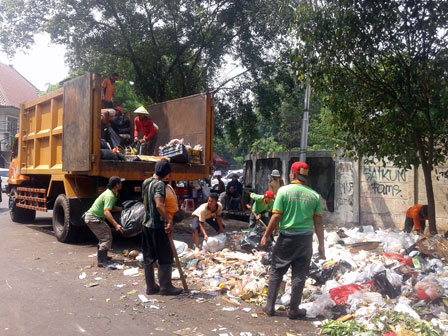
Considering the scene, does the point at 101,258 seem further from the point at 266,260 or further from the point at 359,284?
the point at 359,284

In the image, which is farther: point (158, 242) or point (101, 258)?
point (101, 258)

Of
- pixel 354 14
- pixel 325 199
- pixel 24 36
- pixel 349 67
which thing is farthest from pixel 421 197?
pixel 24 36

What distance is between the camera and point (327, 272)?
511 cm

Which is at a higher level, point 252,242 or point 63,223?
point 63,223

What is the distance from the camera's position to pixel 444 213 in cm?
879

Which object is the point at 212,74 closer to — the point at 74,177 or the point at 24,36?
the point at 24,36

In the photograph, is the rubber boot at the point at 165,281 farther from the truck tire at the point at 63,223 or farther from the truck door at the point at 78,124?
the truck tire at the point at 63,223

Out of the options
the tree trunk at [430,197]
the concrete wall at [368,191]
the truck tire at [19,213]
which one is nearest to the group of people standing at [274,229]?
the tree trunk at [430,197]

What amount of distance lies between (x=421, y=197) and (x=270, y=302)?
6418mm

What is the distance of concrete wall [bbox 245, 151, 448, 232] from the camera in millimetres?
9258

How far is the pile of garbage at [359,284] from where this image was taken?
3883 millimetres

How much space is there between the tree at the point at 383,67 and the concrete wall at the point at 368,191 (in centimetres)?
139

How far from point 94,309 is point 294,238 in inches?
→ 84.6

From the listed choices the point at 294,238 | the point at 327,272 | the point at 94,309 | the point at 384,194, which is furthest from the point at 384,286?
the point at 384,194
